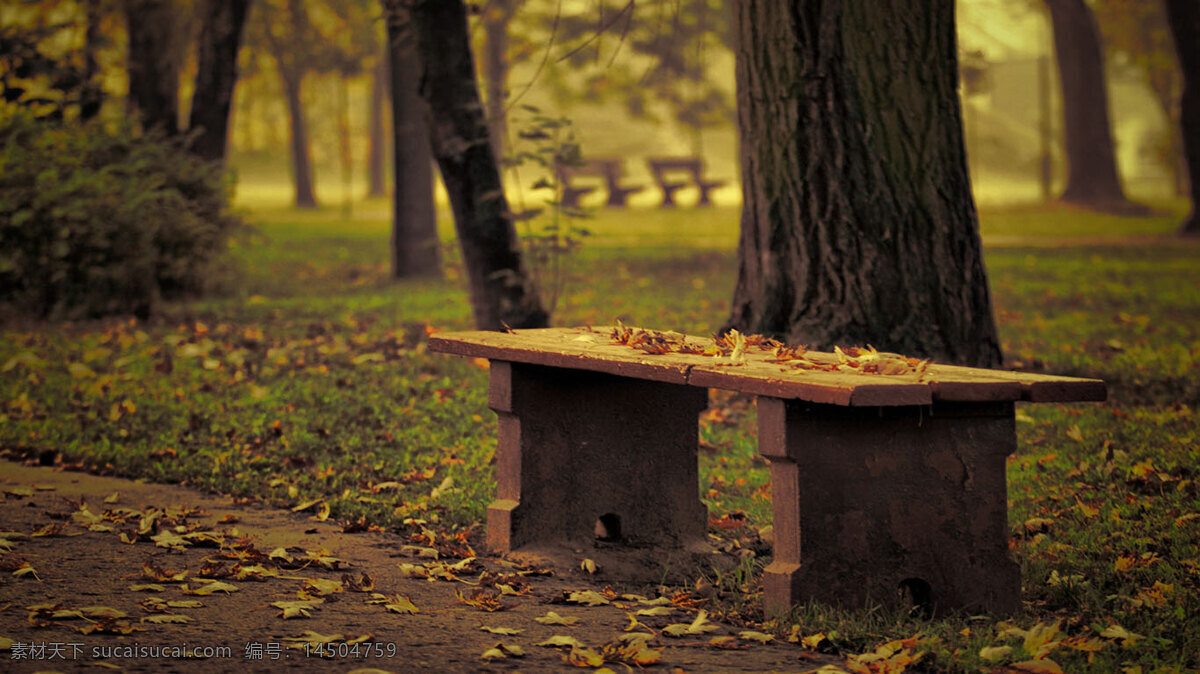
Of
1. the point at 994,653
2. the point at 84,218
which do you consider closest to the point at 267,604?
the point at 994,653

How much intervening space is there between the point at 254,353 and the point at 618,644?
22.7 feet

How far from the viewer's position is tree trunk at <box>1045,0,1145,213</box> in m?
28.2

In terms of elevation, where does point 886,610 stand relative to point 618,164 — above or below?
below

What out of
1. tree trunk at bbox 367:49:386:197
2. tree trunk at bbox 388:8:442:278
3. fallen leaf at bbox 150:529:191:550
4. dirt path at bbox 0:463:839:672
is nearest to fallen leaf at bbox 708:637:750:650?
dirt path at bbox 0:463:839:672

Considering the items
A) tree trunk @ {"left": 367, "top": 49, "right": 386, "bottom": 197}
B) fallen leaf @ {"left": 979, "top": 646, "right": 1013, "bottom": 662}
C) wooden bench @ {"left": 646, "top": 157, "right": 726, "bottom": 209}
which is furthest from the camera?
tree trunk @ {"left": 367, "top": 49, "right": 386, "bottom": 197}

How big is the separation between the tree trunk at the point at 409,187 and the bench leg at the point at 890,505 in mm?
11856

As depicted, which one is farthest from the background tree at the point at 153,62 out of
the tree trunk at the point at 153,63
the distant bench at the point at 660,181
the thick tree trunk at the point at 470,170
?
the distant bench at the point at 660,181

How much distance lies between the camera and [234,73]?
49.7ft

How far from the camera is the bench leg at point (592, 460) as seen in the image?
5.17 metres

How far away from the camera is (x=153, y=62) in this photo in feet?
48.9

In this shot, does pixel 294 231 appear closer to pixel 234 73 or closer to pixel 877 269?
pixel 234 73

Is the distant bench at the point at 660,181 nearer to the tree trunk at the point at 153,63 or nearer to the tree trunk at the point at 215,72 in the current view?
the tree trunk at the point at 215,72

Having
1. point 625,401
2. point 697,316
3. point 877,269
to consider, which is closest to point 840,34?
point 877,269

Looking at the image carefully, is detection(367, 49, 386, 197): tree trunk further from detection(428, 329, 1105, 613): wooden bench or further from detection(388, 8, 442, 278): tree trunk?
detection(428, 329, 1105, 613): wooden bench
